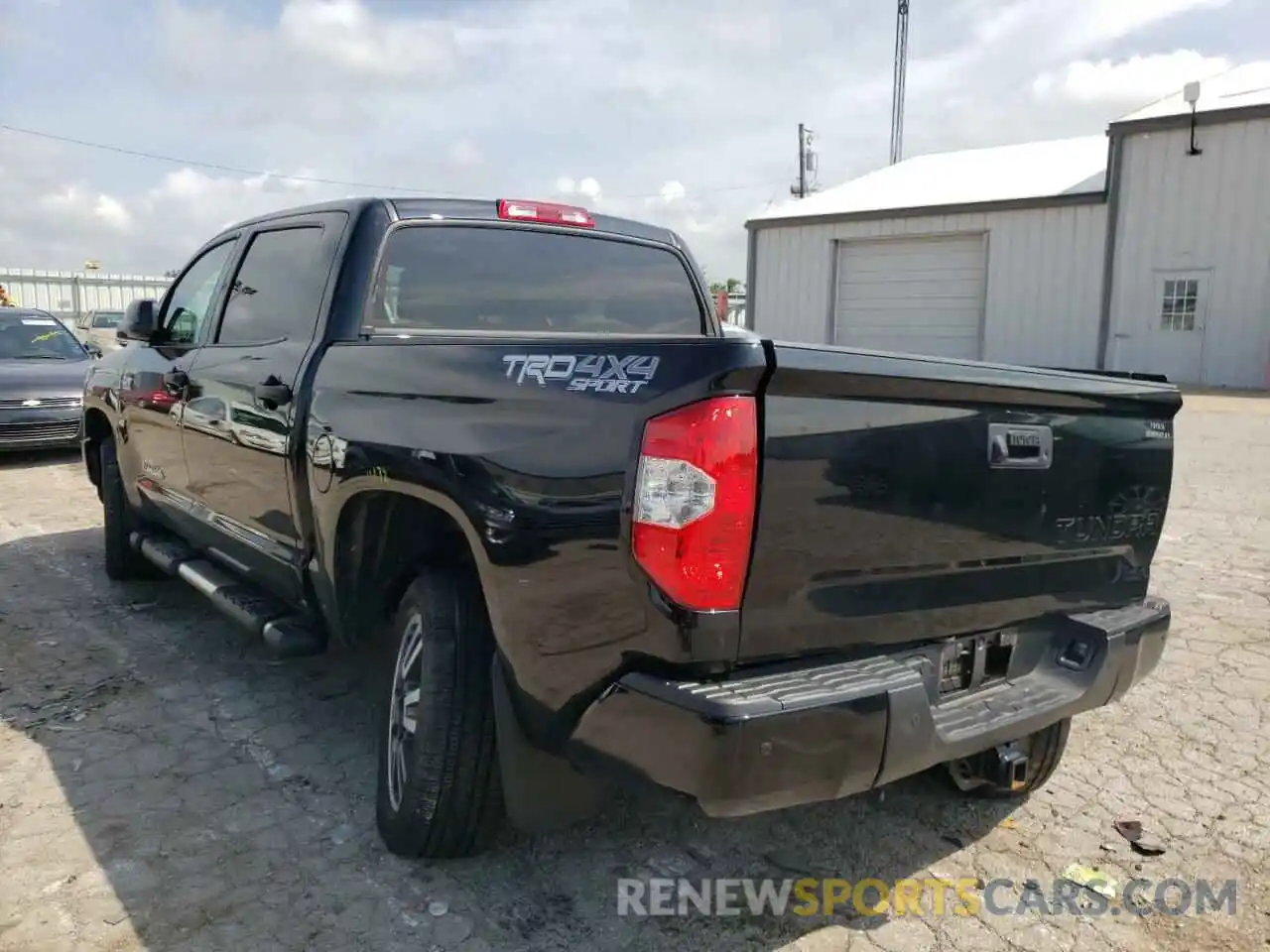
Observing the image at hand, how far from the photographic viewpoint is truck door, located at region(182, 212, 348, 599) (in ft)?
11.1

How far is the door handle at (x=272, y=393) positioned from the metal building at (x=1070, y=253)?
14.2 m

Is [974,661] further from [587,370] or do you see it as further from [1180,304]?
[1180,304]

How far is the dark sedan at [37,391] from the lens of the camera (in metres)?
9.49

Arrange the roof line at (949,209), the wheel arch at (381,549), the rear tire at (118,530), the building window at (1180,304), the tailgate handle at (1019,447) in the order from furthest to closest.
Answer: the roof line at (949,209)
the building window at (1180,304)
the rear tire at (118,530)
the wheel arch at (381,549)
the tailgate handle at (1019,447)

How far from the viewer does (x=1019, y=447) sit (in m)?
2.50

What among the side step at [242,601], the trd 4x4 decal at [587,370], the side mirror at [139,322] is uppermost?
the side mirror at [139,322]

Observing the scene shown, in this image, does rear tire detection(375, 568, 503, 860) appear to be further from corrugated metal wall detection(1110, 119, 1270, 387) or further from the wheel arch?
corrugated metal wall detection(1110, 119, 1270, 387)

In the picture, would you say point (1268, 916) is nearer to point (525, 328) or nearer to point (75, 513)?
point (525, 328)

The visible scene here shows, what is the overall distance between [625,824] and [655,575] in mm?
1325

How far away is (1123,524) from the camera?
9.25 ft

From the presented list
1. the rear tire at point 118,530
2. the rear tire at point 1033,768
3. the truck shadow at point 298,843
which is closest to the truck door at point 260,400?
the truck shadow at point 298,843

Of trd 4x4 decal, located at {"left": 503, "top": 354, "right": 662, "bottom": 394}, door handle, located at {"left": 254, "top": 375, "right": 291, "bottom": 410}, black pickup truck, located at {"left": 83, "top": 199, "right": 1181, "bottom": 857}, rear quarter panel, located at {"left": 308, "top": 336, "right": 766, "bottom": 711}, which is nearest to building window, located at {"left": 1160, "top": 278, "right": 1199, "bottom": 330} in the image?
black pickup truck, located at {"left": 83, "top": 199, "right": 1181, "bottom": 857}

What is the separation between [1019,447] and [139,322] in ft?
13.6

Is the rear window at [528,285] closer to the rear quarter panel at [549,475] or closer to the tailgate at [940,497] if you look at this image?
the rear quarter panel at [549,475]
